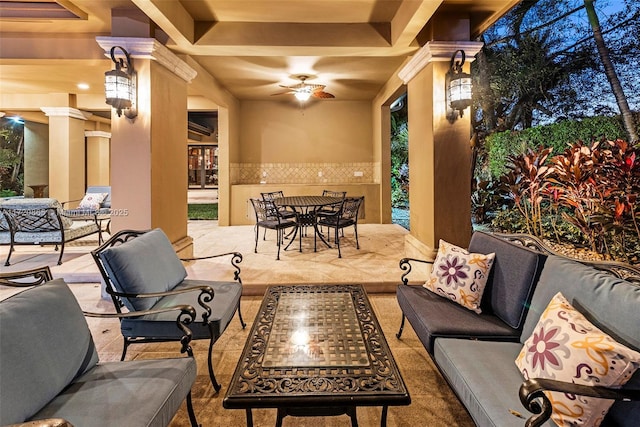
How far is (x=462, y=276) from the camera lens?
7.07 ft

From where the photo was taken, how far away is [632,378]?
43.6 inches

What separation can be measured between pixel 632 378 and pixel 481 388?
47cm

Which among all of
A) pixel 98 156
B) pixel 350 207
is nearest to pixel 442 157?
pixel 350 207

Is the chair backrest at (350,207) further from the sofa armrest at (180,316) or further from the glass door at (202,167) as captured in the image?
the glass door at (202,167)

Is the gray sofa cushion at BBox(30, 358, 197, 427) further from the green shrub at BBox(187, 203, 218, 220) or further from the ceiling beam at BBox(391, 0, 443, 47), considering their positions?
the green shrub at BBox(187, 203, 218, 220)

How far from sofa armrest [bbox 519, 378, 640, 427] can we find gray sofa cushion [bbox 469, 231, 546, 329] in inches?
31.0

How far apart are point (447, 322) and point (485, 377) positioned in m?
0.50

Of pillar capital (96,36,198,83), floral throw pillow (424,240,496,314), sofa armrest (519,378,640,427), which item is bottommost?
sofa armrest (519,378,640,427)

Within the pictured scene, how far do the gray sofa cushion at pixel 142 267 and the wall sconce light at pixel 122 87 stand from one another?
1.64m

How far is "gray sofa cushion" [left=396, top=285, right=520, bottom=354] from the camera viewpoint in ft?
5.93

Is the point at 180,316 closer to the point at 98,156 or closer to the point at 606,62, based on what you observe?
the point at 606,62

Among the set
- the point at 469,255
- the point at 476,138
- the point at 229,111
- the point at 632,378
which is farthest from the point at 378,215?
the point at 632,378

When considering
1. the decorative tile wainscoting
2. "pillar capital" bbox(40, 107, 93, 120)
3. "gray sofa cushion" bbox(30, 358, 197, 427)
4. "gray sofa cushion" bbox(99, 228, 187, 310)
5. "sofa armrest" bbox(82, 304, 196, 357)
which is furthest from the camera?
the decorative tile wainscoting

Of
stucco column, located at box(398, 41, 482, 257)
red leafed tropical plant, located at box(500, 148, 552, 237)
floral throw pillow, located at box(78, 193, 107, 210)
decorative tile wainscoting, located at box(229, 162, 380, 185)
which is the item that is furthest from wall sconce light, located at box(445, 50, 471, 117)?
floral throw pillow, located at box(78, 193, 107, 210)
